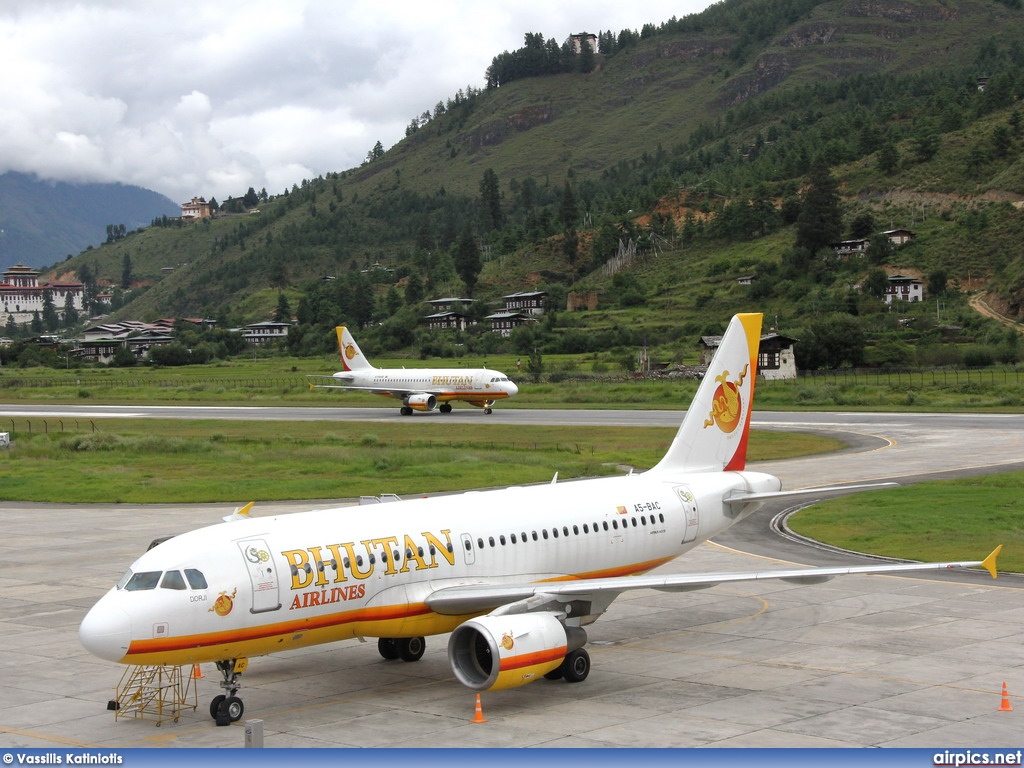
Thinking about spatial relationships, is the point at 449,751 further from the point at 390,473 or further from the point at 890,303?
the point at 890,303

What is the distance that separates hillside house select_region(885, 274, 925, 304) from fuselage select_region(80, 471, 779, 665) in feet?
532

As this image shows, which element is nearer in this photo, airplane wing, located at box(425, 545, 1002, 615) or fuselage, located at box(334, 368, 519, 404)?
airplane wing, located at box(425, 545, 1002, 615)

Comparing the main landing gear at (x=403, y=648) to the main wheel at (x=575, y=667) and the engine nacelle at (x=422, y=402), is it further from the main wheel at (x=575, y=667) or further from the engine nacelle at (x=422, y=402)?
the engine nacelle at (x=422, y=402)

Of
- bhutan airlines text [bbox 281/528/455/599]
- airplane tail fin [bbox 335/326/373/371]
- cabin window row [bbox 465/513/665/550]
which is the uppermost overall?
airplane tail fin [bbox 335/326/373/371]

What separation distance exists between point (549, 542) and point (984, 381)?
104581 millimetres

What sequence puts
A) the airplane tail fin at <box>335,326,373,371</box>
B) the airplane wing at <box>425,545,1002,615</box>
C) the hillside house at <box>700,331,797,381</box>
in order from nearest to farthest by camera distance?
1. the airplane wing at <box>425,545,1002,615</box>
2. the airplane tail fin at <box>335,326,373,371</box>
3. the hillside house at <box>700,331,797,381</box>

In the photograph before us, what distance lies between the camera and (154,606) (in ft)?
74.5

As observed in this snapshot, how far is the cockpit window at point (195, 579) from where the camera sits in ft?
76.1

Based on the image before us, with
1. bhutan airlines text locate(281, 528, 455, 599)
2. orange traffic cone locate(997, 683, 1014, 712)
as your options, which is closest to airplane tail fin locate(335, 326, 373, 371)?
bhutan airlines text locate(281, 528, 455, 599)

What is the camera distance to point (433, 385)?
11738 centimetres

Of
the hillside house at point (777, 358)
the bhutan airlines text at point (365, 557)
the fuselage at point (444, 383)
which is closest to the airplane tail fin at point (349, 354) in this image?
the fuselage at point (444, 383)

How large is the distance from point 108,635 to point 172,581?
1.60 metres

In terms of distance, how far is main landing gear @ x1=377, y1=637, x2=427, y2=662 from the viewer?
28.9 metres

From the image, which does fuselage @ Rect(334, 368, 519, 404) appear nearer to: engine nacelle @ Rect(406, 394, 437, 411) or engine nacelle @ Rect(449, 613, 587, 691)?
engine nacelle @ Rect(406, 394, 437, 411)
